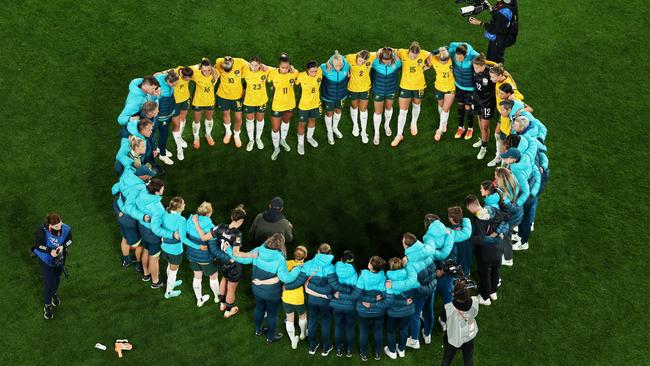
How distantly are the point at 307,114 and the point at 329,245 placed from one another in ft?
9.46

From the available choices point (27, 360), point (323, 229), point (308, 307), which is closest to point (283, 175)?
point (323, 229)

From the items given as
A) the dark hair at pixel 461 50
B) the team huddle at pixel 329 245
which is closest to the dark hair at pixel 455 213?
the team huddle at pixel 329 245

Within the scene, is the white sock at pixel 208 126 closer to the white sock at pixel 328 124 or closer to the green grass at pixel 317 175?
the green grass at pixel 317 175

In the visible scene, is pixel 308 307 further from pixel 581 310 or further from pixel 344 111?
pixel 344 111

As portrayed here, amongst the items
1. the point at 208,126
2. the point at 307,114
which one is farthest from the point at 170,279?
the point at 307,114

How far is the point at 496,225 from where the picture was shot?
13.8m

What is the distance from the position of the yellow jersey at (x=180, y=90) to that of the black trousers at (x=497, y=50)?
6031mm

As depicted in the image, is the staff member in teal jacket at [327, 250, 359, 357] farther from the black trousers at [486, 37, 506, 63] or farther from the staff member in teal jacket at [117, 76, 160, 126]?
the black trousers at [486, 37, 506, 63]

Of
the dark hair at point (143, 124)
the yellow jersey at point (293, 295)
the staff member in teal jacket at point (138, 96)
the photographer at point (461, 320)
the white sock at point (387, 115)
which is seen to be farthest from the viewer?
the white sock at point (387, 115)

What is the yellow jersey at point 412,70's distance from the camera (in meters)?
16.8

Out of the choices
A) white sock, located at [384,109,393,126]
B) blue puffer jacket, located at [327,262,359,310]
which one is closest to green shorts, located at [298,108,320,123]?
white sock, located at [384,109,393,126]

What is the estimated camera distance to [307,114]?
16.9 metres

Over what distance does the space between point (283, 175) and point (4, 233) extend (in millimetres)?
5009

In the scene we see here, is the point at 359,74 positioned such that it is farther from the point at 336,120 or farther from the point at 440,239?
the point at 440,239
